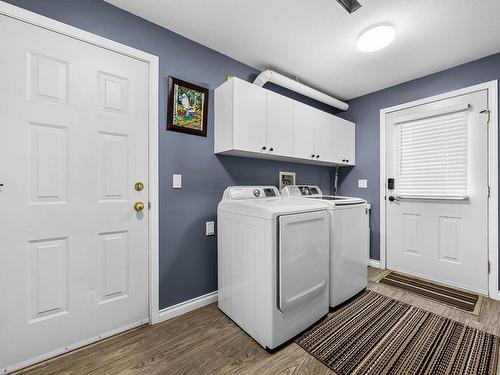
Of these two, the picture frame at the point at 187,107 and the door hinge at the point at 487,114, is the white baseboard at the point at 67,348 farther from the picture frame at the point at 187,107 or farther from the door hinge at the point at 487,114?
the door hinge at the point at 487,114

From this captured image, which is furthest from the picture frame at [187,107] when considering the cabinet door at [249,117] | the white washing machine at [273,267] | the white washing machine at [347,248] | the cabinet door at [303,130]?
the white washing machine at [347,248]

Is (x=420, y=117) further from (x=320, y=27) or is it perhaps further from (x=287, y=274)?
(x=287, y=274)

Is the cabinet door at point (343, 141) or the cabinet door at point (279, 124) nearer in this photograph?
the cabinet door at point (279, 124)

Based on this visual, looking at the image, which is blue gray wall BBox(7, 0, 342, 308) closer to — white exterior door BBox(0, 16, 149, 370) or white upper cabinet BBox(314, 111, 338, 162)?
white exterior door BBox(0, 16, 149, 370)

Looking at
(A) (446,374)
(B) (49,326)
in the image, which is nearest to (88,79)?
(B) (49,326)

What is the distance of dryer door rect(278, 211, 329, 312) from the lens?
5.03 ft

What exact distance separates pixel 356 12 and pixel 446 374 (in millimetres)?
2463

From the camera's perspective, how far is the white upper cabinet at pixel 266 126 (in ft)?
6.53

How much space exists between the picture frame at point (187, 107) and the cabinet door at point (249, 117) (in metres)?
0.32

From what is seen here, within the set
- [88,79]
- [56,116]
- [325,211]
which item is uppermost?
[88,79]

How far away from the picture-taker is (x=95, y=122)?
1.57m

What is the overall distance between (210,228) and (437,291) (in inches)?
97.2

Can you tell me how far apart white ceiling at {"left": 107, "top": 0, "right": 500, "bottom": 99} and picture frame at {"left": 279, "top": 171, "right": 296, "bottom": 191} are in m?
1.19

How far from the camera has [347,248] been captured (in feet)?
6.84
